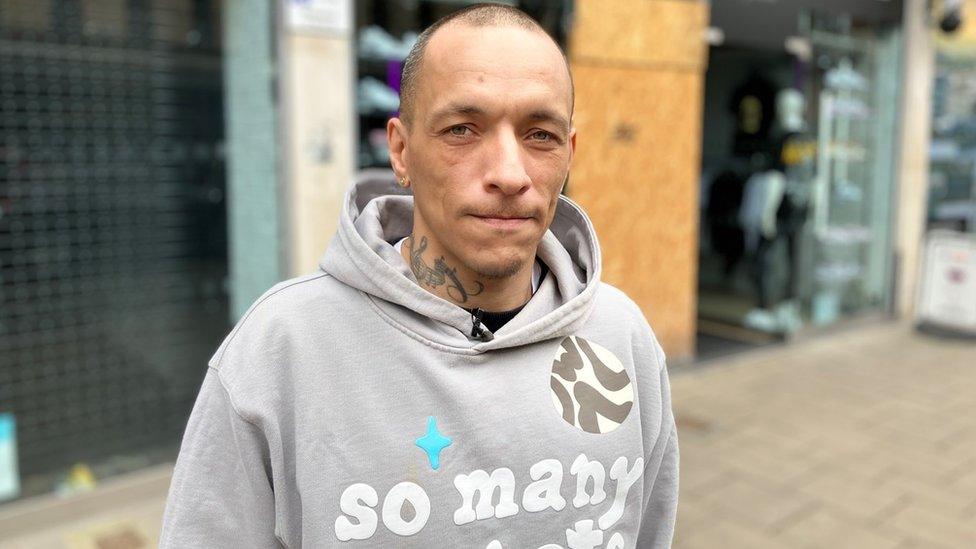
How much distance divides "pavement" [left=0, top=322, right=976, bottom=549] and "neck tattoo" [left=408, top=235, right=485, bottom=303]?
2.87 metres

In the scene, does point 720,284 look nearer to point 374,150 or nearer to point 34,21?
point 374,150

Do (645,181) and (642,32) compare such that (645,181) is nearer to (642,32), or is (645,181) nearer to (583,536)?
(642,32)

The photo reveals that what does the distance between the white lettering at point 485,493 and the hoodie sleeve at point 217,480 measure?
328 millimetres

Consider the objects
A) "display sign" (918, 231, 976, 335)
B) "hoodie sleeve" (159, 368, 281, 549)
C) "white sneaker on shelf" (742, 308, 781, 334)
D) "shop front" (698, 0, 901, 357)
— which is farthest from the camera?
"display sign" (918, 231, 976, 335)

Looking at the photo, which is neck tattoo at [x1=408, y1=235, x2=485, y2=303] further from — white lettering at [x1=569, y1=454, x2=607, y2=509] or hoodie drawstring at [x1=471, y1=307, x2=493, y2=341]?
white lettering at [x1=569, y1=454, x2=607, y2=509]

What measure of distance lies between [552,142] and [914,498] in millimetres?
4061

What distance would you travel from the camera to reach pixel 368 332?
134cm

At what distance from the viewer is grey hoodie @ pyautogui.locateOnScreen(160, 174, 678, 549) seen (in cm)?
127

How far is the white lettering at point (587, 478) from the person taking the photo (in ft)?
4.57

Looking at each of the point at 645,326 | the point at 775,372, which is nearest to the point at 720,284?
the point at 775,372

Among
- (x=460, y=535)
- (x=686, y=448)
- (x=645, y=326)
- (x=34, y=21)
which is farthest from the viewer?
(x=686, y=448)

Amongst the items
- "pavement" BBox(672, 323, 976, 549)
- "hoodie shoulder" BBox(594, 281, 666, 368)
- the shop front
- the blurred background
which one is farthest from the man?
the shop front

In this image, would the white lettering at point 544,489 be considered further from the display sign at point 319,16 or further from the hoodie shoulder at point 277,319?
the display sign at point 319,16

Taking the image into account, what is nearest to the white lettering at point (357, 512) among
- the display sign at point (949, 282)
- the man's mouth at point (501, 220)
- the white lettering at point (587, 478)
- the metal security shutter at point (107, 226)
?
the white lettering at point (587, 478)
